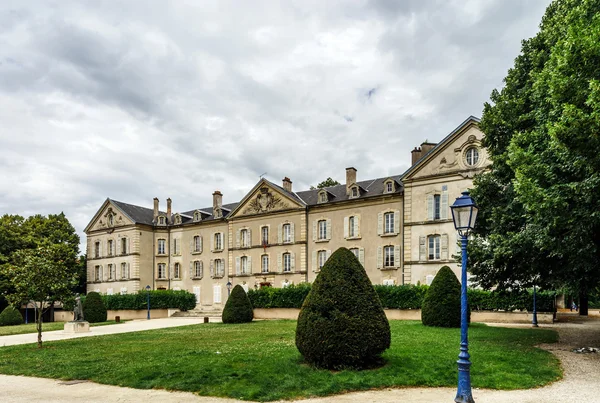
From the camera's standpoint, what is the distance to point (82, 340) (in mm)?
19594

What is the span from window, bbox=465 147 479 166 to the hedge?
8152mm

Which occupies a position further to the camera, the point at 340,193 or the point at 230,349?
the point at 340,193

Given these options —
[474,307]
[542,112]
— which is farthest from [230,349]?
[474,307]

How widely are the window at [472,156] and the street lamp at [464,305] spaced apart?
879 inches

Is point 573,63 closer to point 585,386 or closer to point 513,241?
point 513,241

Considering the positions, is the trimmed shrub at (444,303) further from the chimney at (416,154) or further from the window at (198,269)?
the window at (198,269)

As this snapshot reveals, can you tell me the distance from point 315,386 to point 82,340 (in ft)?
45.2

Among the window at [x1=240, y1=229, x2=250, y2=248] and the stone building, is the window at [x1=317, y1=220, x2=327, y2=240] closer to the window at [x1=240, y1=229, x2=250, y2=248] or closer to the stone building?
the stone building

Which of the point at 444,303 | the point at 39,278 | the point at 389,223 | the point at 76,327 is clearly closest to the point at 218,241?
the point at 389,223

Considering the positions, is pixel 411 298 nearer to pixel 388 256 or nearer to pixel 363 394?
pixel 388 256

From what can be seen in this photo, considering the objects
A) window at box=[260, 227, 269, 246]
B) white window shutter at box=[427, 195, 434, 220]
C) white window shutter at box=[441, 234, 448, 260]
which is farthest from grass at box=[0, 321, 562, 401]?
window at box=[260, 227, 269, 246]

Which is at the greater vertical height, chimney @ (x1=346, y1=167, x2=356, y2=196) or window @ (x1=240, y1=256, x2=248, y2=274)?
chimney @ (x1=346, y1=167, x2=356, y2=196)

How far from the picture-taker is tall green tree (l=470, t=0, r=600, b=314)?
34.9ft

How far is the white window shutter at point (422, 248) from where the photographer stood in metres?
31.9
